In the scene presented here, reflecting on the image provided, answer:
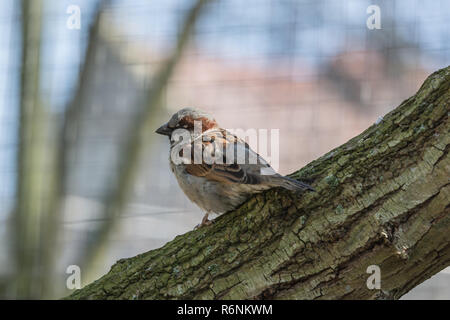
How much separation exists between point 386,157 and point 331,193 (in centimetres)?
18

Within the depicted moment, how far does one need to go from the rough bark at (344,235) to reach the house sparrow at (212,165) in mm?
161

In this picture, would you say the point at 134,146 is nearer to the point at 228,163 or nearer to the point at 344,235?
the point at 228,163

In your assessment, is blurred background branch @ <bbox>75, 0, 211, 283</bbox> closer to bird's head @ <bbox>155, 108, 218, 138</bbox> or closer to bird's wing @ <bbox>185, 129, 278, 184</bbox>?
bird's head @ <bbox>155, 108, 218, 138</bbox>

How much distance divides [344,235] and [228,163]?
64 centimetres

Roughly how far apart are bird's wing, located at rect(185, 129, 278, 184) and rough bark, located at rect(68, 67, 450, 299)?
235 mm

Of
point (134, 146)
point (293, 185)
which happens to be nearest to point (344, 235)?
point (293, 185)

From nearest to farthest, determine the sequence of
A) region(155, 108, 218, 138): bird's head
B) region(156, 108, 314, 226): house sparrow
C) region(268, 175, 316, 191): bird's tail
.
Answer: region(268, 175, 316, 191): bird's tail < region(156, 108, 314, 226): house sparrow < region(155, 108, 218, 138): bird's head

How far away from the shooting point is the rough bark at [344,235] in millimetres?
1444

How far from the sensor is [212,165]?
2051 mm

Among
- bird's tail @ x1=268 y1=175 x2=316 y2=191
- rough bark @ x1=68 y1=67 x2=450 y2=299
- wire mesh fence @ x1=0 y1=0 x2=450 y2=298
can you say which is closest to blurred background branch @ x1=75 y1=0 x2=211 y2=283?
wire mesh fence @ x1=0 y1=0 x2=450 y2=298

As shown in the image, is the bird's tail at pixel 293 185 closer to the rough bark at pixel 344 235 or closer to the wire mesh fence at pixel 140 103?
the rough bark at pixel 344 235

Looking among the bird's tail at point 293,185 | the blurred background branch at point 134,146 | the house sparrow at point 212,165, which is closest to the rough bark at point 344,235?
the bird's tail at point 293,185

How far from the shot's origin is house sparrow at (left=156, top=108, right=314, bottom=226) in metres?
1.86

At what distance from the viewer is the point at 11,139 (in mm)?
3740
